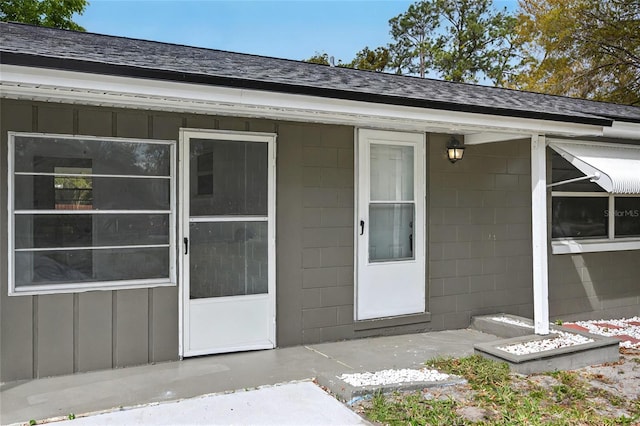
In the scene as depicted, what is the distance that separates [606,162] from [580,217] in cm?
150

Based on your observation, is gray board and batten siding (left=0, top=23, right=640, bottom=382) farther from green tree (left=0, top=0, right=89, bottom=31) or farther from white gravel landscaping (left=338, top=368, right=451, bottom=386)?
green tree (left=0, top=0, right=89, bottom=31)

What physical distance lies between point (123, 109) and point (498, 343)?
397cm

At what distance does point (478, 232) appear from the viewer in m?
6.34

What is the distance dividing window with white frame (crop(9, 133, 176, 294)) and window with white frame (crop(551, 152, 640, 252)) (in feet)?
16.2

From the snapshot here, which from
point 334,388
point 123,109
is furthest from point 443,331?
point 123,109

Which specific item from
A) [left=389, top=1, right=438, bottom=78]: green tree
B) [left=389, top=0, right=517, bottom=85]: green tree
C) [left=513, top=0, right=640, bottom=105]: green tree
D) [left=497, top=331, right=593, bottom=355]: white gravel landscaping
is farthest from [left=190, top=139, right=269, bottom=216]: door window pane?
[left=389, top=1, right=438, bottom=78]: green tree

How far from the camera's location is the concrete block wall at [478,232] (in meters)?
6.07

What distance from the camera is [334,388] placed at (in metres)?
3.96

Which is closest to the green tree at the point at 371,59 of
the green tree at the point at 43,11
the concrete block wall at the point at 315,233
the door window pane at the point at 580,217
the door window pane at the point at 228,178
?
the green tree at the point at 43,11

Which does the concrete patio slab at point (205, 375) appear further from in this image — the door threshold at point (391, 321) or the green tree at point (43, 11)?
the green tree at point (43, 11)

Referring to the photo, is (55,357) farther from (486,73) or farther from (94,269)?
(486,73)

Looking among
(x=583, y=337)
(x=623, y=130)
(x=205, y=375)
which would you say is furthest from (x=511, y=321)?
(x=205, y=375)

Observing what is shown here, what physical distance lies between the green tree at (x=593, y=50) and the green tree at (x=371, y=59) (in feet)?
25.3

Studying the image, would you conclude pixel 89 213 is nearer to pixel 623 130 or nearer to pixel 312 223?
pixel 312 223
